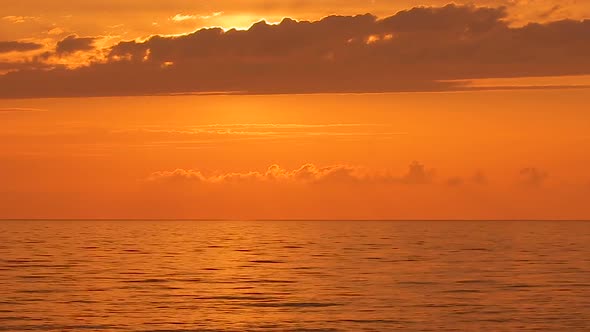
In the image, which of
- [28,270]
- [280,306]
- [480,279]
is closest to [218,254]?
[28,270]

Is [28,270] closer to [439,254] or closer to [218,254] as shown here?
[218,254]

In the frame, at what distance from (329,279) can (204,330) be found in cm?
2675

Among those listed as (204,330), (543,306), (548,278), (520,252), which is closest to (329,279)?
(548,278)

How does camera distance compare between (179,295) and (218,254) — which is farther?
(218,254)

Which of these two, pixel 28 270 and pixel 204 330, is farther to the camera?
pixel 28 270

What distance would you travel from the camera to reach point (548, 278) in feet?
237

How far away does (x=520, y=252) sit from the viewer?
110938mm

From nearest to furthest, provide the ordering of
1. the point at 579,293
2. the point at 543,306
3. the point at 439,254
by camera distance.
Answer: the point at 543,306
the point at 579,293
the point at 439,254

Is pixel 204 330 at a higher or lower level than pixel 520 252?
higher

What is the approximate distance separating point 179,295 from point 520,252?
59.1 meters

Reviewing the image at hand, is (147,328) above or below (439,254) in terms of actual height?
above

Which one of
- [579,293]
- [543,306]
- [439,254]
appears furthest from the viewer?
[439,254]

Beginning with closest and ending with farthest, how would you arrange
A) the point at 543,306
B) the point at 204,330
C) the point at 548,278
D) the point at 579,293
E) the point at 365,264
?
the point at 204,330 < the point at 543,306 < the point at 579,293 < the point at 548,278 < the point at 365,264

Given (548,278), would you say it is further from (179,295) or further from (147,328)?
(147,328)
